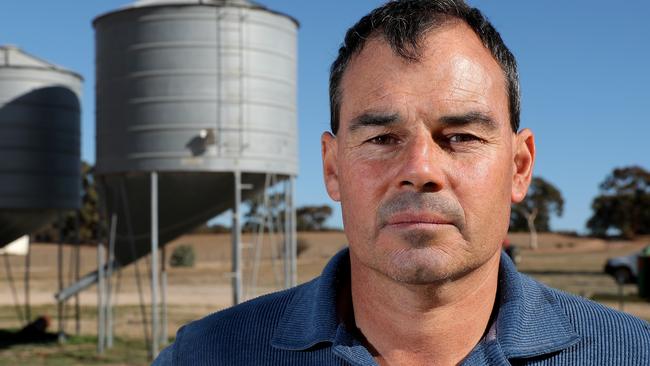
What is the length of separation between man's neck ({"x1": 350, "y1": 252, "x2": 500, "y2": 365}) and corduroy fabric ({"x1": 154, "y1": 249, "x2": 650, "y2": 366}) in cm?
6

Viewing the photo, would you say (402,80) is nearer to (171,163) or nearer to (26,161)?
(171,163)

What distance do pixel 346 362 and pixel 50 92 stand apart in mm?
14899

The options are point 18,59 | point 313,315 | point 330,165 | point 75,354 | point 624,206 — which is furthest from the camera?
point 624,206

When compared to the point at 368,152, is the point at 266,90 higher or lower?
higher

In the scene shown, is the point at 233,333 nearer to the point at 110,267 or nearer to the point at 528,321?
the point at 528,321

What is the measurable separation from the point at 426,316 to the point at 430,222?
0.24 m

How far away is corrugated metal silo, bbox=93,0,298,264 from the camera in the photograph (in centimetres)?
1305

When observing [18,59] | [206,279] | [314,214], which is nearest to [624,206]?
[314,214]

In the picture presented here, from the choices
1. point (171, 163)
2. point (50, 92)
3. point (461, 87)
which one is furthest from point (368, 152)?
point (50, 92)

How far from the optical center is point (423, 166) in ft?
6.07

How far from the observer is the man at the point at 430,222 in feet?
6.19

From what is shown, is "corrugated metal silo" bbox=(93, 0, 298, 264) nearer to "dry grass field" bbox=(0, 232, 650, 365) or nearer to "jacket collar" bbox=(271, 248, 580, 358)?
"dry grass field" bbox=(0, 232, 650, 365)

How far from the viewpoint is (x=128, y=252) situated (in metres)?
15.1

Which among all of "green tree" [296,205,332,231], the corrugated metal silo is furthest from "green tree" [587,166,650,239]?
the corrugated metal silo
